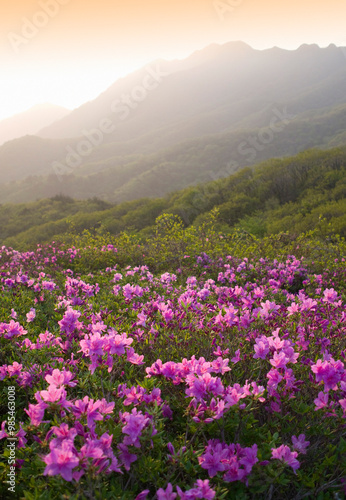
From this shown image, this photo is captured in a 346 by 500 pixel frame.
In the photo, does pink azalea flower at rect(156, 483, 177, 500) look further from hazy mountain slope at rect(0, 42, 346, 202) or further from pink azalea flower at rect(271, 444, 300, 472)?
hazy mountain slope at rect(0, 42, 346, 202)

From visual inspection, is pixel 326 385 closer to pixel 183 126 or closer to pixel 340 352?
pixel 340 352

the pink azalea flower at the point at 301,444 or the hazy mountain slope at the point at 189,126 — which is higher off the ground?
the hazy mountain slope at the point at 189,126

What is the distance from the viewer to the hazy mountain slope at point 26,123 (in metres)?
168

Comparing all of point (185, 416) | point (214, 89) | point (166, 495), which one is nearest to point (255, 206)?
point (185, 416)

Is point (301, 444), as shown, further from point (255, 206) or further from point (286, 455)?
point (255, 206)

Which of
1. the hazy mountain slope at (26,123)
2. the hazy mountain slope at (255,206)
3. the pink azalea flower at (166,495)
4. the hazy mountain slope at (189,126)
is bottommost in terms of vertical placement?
the hazy mountain slope at (255,206)

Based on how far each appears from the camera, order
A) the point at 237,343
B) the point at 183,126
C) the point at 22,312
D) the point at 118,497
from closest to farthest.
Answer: the point at 118,497 → the point at 237,343 → the point at 22,312 → the point at 183,126

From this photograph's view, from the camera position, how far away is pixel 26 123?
597 ft

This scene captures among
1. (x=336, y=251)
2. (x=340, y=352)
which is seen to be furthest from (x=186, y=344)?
(x=336, y=251)

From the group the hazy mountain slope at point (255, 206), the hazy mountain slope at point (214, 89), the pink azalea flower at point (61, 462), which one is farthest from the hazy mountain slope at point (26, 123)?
the pink azalea flower at point (61, 462)

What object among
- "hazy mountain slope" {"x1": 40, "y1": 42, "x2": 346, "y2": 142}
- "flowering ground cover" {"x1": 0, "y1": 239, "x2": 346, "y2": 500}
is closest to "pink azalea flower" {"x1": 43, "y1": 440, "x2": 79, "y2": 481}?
"flowering ground cover" {"x1": 0, "y1": 239, "x2": 346, "y2": 500}

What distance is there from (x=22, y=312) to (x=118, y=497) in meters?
3.06

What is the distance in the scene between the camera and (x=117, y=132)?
406ft

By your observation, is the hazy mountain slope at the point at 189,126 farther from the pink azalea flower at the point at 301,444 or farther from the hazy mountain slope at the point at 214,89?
the pink azalea flower at the point at 301,444
